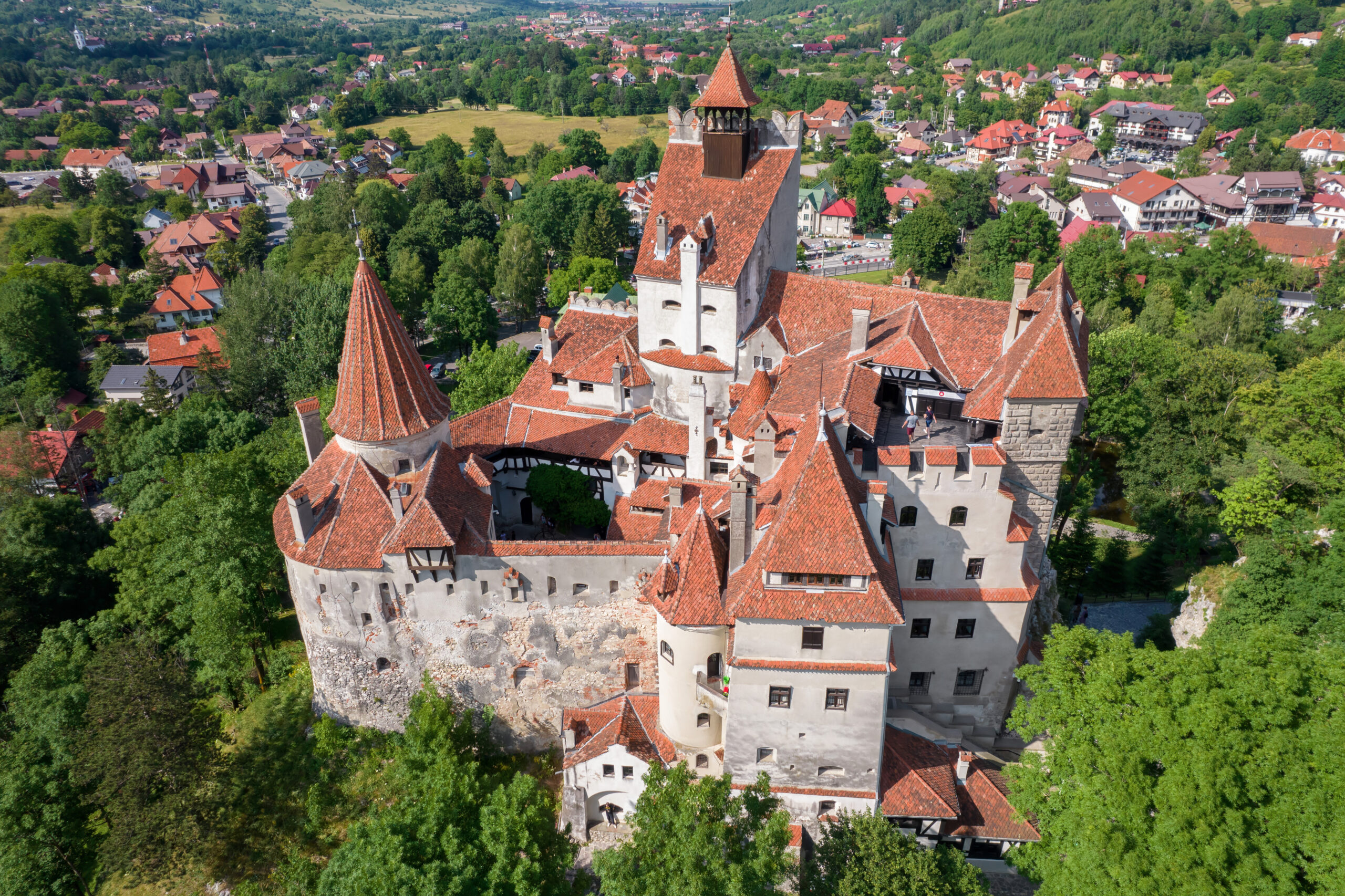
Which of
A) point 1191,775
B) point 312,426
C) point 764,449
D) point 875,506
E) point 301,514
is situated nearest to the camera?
point 1191,775

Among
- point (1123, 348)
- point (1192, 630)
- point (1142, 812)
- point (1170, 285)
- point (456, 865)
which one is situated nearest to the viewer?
point (1142, 812)

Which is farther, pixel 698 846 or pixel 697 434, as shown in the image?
pixel 697 434

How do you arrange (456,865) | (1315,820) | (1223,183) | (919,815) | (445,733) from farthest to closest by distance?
(1223,183) < (445,733) < (919,815) < (456,865) < (1315,820)

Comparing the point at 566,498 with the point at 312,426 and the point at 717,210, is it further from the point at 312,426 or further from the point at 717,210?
the point at 717,210

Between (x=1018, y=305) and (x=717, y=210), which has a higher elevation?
(x=717, y=210)

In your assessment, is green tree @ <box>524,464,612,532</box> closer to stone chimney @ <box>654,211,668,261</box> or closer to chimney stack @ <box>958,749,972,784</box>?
stone chimney @ <box>654,211,668,261</box>

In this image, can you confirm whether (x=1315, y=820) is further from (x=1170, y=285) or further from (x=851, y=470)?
(x=1170, y=285)

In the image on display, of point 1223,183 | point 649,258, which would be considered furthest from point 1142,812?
point 1223,183

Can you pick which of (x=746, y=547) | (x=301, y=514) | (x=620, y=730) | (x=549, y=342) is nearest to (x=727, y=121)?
(x=549, y=342)
